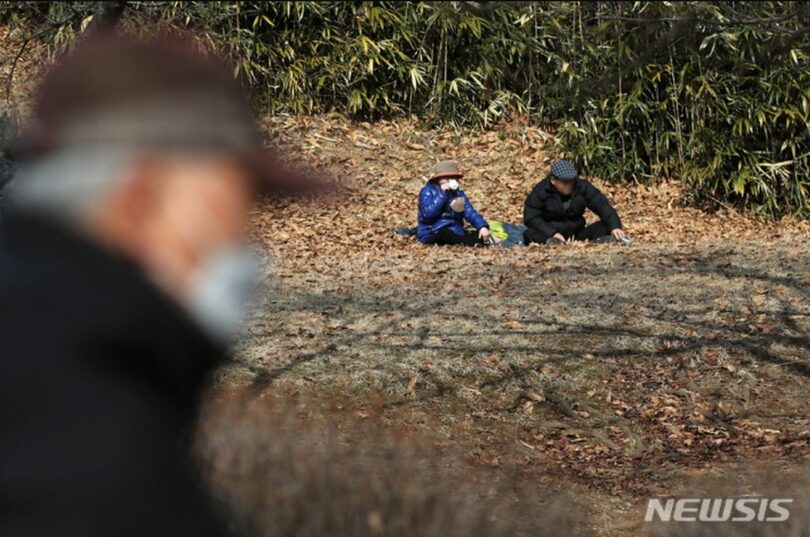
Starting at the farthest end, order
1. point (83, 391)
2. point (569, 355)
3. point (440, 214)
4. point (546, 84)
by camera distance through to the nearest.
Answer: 1. point (546, 84)
2. point (440, 214)
3. point (569, 355)
4. point (83, 391)

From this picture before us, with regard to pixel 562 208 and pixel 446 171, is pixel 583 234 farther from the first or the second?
pixel 446 171

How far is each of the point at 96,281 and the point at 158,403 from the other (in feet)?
0.31

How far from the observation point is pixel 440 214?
9719 mm

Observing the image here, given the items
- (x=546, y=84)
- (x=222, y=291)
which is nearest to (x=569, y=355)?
(x=222, y=291)

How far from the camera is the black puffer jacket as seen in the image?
32.1 feet

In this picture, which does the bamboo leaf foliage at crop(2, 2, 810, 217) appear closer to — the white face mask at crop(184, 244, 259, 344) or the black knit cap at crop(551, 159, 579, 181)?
the black knit cap at crop(551, 159, 579, 181)

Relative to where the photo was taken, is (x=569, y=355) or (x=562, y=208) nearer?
(x=569, y=355)

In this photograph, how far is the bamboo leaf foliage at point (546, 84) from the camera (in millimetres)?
12695

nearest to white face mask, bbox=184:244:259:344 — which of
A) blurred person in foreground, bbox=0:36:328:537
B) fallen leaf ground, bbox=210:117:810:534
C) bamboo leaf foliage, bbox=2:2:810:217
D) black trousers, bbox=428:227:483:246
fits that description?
blurred person in foreground, bbox=0:36:328:537

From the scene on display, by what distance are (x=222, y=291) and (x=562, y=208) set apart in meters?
9.12

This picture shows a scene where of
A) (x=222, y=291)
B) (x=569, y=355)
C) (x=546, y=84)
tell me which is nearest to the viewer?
(x=222, y=291)

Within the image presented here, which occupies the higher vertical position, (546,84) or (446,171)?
(546,84)

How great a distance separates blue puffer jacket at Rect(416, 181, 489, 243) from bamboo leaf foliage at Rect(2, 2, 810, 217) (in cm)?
263

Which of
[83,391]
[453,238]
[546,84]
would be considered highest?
[83,391]
